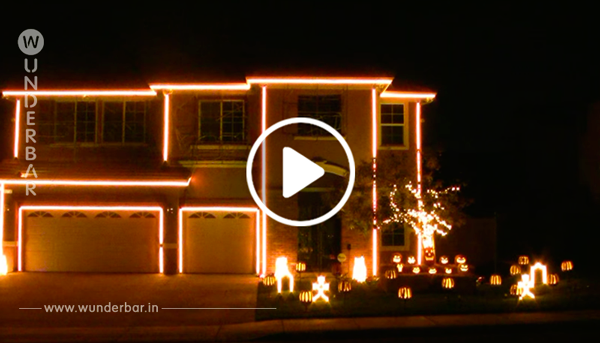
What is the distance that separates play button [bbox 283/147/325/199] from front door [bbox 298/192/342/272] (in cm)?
103

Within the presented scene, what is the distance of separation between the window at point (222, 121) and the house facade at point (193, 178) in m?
0.03

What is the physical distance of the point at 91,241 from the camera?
21875 mm

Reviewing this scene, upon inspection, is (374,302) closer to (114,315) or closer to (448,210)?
(448,210)

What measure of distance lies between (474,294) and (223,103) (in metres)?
10.5

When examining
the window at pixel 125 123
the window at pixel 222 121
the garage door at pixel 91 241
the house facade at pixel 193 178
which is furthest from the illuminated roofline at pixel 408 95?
the garage door at pixel 91 241

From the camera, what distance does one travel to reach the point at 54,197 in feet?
71.4

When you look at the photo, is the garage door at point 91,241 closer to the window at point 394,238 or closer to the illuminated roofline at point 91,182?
the illuminated roofline at point 91,182

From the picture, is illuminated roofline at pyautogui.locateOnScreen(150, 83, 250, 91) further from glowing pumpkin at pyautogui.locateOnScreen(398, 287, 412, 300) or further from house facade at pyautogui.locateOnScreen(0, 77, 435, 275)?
glowing pumpkin at pyautogui.locateOnScreen(398, 287, 412, 300)

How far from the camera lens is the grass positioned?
1436 cm

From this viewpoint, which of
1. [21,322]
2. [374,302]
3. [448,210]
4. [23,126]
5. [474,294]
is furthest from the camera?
[23,126]

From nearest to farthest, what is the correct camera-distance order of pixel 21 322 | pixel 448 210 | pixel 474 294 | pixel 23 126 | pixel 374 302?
1. pixel 21 322
2. pixel 374 302
3. pixel 474 294
4. pixel 448 210
5. pixel 23 126

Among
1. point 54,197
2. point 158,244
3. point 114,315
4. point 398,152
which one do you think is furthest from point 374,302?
point 54,197

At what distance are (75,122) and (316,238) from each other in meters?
9.07

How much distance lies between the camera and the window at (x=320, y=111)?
21.7 meters
